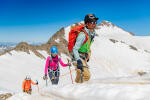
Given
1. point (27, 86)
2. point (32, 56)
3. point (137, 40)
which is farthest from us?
point (137, 40)

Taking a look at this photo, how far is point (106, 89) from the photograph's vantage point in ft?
8.96

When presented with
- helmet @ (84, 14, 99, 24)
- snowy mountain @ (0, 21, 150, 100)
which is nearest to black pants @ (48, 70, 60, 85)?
snowy mountain @ (0, 21, 150, 100)

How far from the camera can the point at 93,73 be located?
3847 centimetres

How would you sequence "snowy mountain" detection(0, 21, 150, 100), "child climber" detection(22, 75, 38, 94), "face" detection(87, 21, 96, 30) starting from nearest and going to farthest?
1. "snowy mountain" detection(0, 21, 150, 100)
2. "face" detection(87, 21, 96, 30)
3. "child climber" detection(22, 75, 38, 94)

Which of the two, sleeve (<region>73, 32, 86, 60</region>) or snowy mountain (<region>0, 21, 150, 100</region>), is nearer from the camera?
snowy mountain (<region>0, 21, 150, 100</region>)

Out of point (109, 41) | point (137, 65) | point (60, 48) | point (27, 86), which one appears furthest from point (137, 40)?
point (27, 86)

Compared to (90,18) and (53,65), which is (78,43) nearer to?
(90,18)

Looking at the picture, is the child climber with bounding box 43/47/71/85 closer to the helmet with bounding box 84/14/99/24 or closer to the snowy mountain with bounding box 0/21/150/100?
the snowy mountain with bounding box 0/21/150/100

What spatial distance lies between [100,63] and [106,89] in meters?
51.5

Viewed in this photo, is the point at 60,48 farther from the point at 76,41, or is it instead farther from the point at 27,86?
the point at 76,41

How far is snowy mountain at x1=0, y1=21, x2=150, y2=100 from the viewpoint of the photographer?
8.76 feet


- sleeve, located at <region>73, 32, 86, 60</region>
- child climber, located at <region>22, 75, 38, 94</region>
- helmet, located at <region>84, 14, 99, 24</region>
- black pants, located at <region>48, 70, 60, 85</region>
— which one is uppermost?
helmet, located at <region>84, 14, 99, 24</region>

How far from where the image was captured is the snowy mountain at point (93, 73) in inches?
105

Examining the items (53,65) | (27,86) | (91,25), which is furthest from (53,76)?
(91,25)
